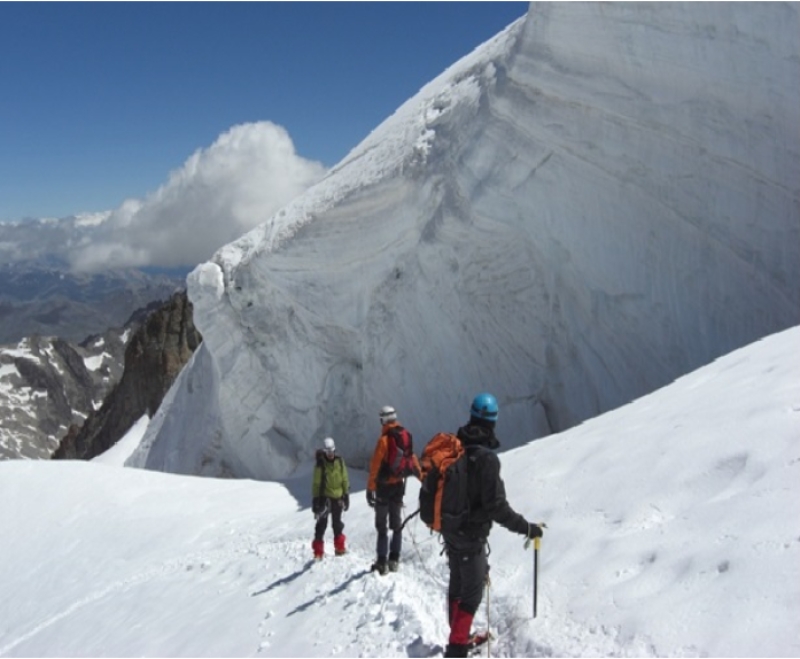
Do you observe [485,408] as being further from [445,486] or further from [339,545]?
[339,545]

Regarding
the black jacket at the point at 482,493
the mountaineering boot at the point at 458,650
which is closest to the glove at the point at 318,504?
the mountaineering boot at the point at 458,650

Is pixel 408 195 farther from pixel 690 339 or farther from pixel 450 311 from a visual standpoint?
pixel 690 339

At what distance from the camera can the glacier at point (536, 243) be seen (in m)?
10.4

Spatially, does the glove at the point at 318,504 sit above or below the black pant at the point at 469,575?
above

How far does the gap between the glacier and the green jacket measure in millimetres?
5494

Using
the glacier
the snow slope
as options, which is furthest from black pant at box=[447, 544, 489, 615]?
the glacier

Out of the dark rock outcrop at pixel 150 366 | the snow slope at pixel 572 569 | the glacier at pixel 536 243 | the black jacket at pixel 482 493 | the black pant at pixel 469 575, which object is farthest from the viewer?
the dark rock outcrop at pixel 150 366

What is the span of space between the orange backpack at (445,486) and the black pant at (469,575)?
0.24 m

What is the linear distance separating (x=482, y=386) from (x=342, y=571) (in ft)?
22.9

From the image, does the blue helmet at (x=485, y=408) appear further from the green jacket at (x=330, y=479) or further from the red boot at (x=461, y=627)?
the green jacket at (x=330, y=479)

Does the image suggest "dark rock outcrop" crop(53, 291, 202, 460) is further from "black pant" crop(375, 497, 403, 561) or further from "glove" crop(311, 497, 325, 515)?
"black pant" crop(375, 497, 403, 561)

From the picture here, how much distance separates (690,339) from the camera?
1074 centimetres

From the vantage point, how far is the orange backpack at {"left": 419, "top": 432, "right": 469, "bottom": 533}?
467 centimetres

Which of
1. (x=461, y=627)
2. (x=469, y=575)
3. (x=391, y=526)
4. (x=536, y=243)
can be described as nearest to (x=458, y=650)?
(x=461, y=627)
